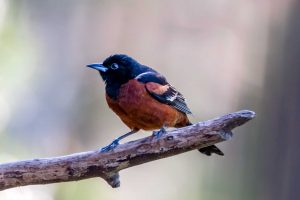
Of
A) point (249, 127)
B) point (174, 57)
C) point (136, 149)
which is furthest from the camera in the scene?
point (174, 57)

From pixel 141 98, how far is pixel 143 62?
182cm

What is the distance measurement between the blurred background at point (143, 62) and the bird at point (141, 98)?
1212 millimetres

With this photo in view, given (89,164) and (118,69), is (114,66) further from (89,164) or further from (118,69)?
(89,164)

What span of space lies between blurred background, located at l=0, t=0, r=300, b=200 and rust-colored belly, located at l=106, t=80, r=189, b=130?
1.29m

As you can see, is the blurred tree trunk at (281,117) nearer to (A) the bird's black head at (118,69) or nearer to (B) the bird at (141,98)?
(B) the bird at (141,98)

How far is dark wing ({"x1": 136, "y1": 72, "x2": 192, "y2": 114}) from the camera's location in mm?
2961

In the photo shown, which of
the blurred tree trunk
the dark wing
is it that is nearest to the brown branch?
the dark wing

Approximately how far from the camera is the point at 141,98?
2.93m

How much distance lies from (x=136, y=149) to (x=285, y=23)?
1821 mm

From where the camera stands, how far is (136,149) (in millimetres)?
→ 2596

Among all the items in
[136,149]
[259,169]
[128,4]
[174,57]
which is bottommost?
[259,169]

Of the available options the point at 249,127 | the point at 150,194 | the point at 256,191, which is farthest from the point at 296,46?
the point at 150,194

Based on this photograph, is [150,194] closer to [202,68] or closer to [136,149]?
[202,68]

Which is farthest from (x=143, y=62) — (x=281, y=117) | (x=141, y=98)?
(x=141, y=98)
